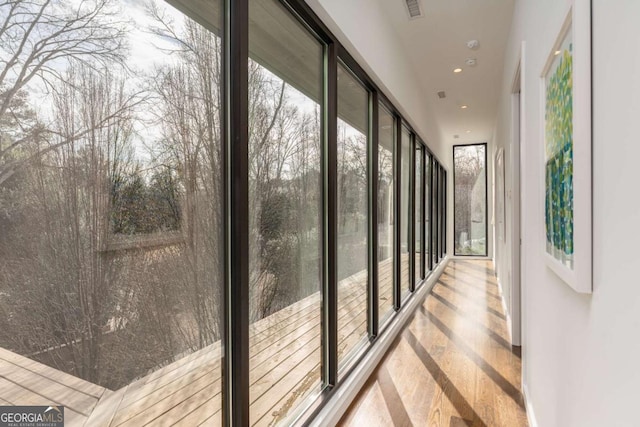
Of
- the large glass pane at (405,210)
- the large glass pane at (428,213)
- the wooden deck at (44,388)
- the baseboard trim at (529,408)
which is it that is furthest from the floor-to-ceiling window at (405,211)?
the wooden deck at (44,388)

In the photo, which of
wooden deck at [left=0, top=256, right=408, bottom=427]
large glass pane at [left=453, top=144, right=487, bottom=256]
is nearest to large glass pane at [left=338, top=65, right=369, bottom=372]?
wooden deck at [left=0, top=256, right=408, bottom=427]

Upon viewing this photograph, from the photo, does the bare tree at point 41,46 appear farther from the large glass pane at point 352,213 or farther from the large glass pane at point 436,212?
the large glass pane at point 436,212

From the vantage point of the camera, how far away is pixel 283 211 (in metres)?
1.67

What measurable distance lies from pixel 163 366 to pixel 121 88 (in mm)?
775

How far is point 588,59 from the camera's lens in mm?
935

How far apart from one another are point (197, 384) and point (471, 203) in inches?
343

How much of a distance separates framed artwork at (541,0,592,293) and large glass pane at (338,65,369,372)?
118 centimetres

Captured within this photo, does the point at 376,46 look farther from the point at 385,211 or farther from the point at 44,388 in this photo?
the point at 44,388

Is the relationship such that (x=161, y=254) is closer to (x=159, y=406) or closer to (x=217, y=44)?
(x=159, y=406)

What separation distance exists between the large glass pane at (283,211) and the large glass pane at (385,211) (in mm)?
1302

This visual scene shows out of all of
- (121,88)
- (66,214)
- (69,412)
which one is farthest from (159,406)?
(121,88)

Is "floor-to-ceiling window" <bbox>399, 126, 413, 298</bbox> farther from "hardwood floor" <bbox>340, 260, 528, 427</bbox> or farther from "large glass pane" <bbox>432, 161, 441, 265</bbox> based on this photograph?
"large glass pane" <bbox>432, 161, 441, 265</bbox>

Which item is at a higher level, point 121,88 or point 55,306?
point 121,88

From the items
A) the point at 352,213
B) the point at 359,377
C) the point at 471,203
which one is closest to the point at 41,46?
the point at 352,213
